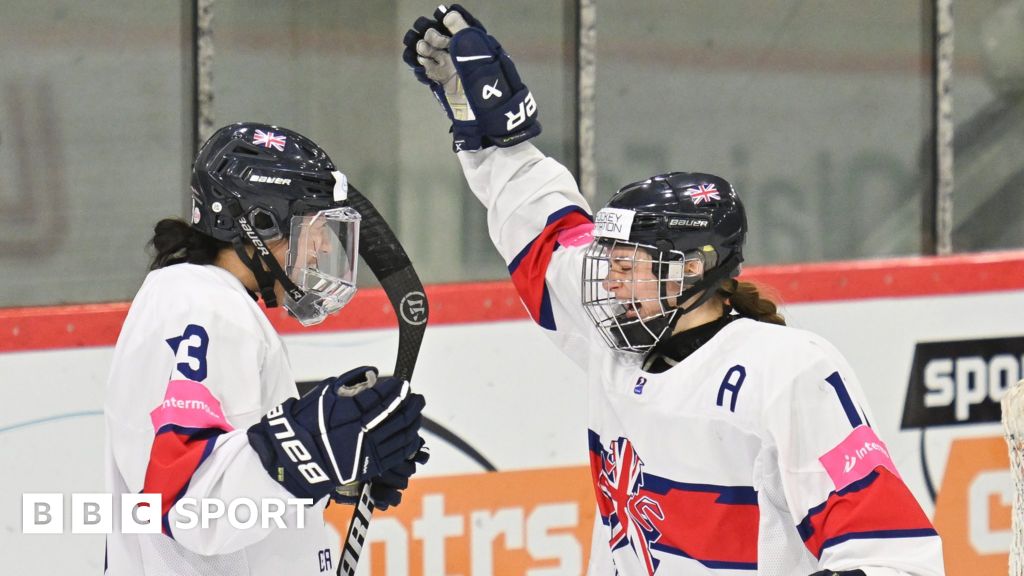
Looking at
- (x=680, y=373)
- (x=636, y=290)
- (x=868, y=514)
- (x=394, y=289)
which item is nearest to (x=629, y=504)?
(x=680, y=373)

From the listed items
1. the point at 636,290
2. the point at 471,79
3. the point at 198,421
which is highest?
the point at 471,79

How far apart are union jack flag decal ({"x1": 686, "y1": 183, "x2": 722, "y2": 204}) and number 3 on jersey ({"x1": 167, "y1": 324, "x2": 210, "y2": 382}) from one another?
2.57ft

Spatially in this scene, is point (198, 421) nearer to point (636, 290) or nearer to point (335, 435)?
point (335, 435)

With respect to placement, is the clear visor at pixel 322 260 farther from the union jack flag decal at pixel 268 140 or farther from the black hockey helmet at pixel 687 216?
the black hockey helmet at pixel 687 216

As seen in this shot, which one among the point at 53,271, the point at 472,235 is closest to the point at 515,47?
the point at 472,235

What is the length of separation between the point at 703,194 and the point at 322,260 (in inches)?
24.1

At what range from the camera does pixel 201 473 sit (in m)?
1.87

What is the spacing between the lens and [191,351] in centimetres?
196

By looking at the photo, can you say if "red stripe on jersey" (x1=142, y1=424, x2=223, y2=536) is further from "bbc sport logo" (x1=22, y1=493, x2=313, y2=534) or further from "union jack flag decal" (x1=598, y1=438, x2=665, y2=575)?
"union jack flag decal" (x1=598, y1=438, x2=665, y2=575)

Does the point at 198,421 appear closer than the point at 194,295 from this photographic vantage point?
Yes

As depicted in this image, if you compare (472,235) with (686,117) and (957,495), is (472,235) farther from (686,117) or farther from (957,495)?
(957,495)

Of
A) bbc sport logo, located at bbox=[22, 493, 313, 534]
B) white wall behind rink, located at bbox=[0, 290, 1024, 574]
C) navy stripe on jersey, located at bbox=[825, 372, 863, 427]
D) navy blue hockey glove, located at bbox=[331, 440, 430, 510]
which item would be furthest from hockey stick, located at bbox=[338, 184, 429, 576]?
white wall behind rink, located at bbox=[0, 290, 1024, 574]

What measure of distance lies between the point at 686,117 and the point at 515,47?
569 mm

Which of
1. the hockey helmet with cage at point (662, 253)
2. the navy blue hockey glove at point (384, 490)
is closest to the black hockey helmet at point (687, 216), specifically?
the hockey helmet with cage at point (662, 253)
